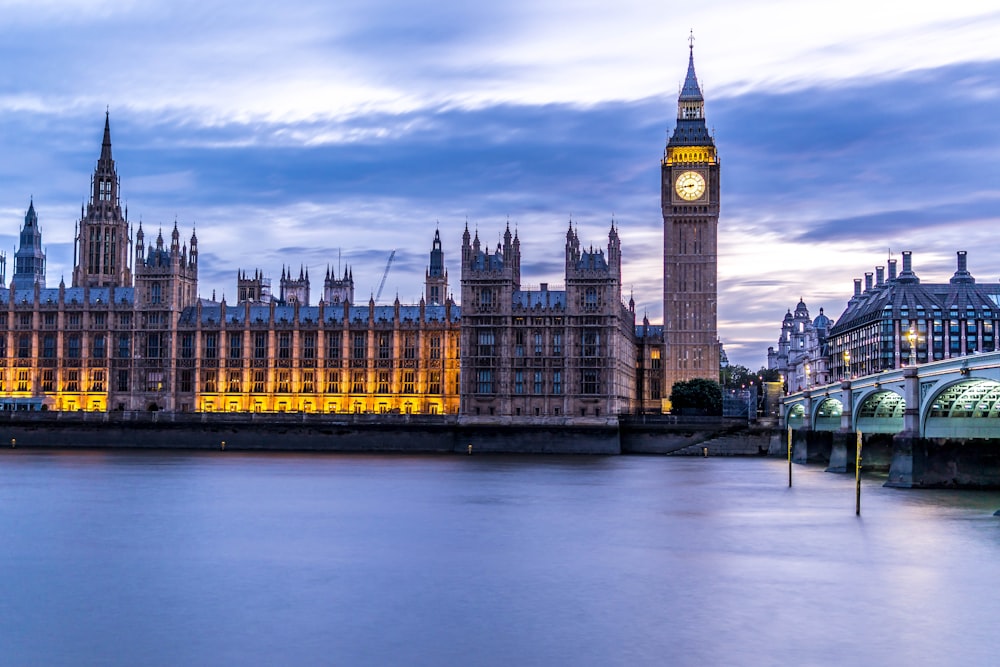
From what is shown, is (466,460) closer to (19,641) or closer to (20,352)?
(20,352)

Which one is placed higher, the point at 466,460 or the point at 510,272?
the point at 510,272

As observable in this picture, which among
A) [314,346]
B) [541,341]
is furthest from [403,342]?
[541,341]

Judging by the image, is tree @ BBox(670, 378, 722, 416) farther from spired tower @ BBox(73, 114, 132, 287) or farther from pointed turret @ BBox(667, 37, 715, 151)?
spired tower @ BBox(73, 114, 132, 287)

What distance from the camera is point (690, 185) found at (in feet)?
500

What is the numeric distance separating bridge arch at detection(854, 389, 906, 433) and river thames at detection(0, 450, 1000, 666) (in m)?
12.5

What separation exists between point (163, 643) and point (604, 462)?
76.8m

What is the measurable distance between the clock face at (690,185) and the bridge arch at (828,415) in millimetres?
47016

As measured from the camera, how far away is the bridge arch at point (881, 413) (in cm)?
8825

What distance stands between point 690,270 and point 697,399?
21.5 metres

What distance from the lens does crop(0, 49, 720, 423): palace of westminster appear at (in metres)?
128

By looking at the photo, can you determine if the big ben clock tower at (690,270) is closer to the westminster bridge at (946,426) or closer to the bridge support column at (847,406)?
the bridge support column at (847,406)

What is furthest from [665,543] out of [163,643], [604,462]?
[604,462]

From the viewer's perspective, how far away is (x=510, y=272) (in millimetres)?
128625

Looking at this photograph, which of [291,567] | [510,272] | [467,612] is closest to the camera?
[467,612]
